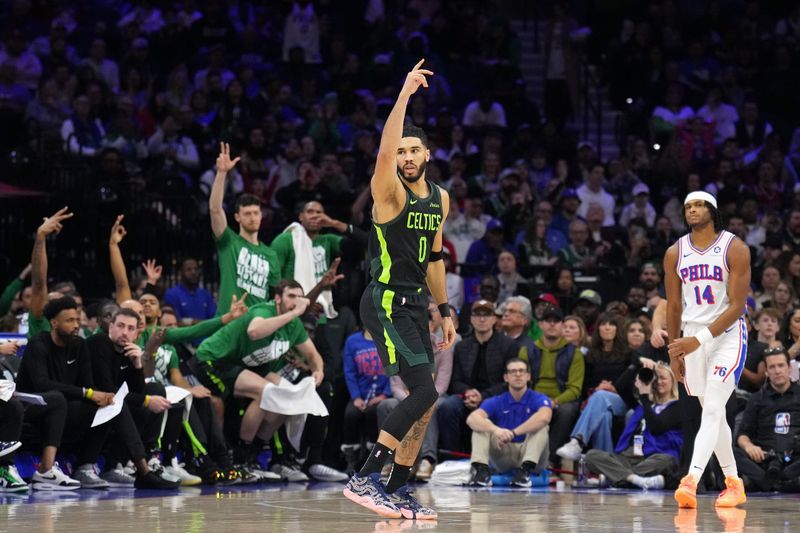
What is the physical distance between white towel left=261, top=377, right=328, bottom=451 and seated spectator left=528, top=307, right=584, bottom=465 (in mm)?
2037

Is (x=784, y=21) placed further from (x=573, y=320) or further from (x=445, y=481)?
(x=445, y=481)

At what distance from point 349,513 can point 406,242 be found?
1729 mm

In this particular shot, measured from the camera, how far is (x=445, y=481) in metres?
12.0

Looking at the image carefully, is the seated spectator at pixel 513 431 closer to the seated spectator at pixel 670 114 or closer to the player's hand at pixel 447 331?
the player's hand at pixel 447 331

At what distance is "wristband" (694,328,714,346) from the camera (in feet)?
30.5

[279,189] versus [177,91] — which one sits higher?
[177,91]

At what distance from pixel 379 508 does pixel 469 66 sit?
13495mm

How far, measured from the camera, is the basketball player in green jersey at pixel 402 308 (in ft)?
26.3

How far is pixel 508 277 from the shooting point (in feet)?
49.0

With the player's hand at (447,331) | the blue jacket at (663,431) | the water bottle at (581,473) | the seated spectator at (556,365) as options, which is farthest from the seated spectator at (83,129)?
the player's hand at (447,331)

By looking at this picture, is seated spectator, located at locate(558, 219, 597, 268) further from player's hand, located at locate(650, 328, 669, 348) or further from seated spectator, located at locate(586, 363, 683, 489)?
player's hand, located at locate(650, 328, 669, 348)

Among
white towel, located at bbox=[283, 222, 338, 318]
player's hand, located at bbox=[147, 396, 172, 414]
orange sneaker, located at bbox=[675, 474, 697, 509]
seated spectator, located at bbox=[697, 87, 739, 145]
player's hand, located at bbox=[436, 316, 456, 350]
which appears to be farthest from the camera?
seated spectator, located at bbox=[697, 87, 739, 145]

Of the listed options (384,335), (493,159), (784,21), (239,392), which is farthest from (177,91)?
(384,335)

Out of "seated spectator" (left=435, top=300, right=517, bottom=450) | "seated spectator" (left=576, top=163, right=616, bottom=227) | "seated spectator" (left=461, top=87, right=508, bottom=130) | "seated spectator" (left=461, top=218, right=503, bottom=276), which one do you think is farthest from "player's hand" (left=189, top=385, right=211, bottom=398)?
→ "seated spectator" (left=461, top=87, right=508, bottom=130)
